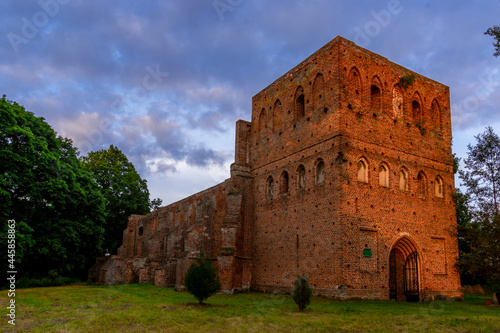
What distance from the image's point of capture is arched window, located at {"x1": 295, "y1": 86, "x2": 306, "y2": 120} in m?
22.5

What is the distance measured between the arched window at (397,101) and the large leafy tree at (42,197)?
749 inches

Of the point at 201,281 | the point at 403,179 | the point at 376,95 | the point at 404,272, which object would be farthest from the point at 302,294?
the point at 376,95

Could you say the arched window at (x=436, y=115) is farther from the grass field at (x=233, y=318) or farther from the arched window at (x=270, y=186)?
the grass field at (x=233, y=318)

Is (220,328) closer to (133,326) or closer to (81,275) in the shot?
(133,326)

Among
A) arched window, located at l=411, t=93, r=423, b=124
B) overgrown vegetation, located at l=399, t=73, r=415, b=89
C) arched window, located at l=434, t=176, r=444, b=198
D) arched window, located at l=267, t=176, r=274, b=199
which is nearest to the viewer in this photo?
overgrown vegetation, located at l=399, t=73, r=415, b=89

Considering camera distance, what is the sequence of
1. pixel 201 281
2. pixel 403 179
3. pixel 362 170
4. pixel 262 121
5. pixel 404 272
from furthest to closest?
pixel 262 121 < pixel 403 179 < pixel 404 272 < pixel 362 170 < pixel 201 281

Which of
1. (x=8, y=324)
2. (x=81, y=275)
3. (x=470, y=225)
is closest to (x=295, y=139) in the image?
(x=470, y=225)

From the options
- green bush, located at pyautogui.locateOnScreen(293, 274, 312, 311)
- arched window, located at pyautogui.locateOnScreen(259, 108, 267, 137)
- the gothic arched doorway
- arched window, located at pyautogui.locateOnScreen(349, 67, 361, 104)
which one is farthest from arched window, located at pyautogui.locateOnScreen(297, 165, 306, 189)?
green bush, located at pyautogui.locateOnScreen(293, 274, 312, 311)

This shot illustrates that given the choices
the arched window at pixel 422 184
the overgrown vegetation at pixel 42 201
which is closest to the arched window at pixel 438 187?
the arched window at pixel 422 184

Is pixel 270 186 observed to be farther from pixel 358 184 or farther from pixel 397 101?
pixel 397 101

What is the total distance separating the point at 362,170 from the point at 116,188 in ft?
91.2

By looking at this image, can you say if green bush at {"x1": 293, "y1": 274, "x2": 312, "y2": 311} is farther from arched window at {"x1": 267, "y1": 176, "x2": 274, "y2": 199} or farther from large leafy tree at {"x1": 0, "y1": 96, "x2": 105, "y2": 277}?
large leafy tree at {"x1": 0, "y1": 96, "x2": 105, "y2": 277}

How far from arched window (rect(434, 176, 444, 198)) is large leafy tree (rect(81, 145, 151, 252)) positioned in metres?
28.7

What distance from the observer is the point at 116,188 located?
40.2 meters
